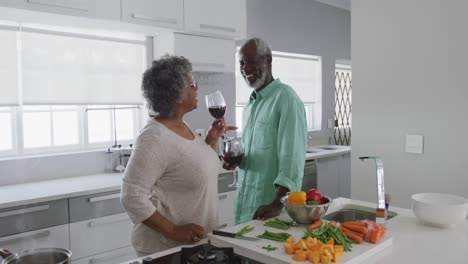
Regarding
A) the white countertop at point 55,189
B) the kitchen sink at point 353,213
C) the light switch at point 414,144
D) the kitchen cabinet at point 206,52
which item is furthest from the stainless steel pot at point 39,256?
the kitchen cabinet at point 206,52

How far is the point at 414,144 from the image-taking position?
2424mm

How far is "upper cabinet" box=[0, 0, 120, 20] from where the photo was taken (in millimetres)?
2260

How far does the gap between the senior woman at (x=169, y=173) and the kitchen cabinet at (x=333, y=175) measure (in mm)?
2981

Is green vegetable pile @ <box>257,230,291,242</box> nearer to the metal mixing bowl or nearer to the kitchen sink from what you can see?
the metal mixing bowl

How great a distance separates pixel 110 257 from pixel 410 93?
209 cm

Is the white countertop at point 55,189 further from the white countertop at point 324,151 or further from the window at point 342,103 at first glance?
the window at point 342,103

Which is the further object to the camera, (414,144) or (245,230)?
(414,144)

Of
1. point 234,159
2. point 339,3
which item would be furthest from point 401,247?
point 339,3

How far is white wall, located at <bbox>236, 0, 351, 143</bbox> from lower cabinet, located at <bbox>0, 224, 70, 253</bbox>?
240 centimetres

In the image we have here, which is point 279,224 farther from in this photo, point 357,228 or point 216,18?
point 216,18

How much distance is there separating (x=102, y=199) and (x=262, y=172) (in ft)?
3.75

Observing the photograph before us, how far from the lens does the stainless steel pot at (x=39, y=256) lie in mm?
1046

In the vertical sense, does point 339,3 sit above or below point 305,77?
above

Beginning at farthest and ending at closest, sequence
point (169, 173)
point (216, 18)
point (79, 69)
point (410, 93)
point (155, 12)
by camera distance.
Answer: point (216, 18) < point (79, 69) < point (155, 12) < point (410, 93) < point (169, 173)
